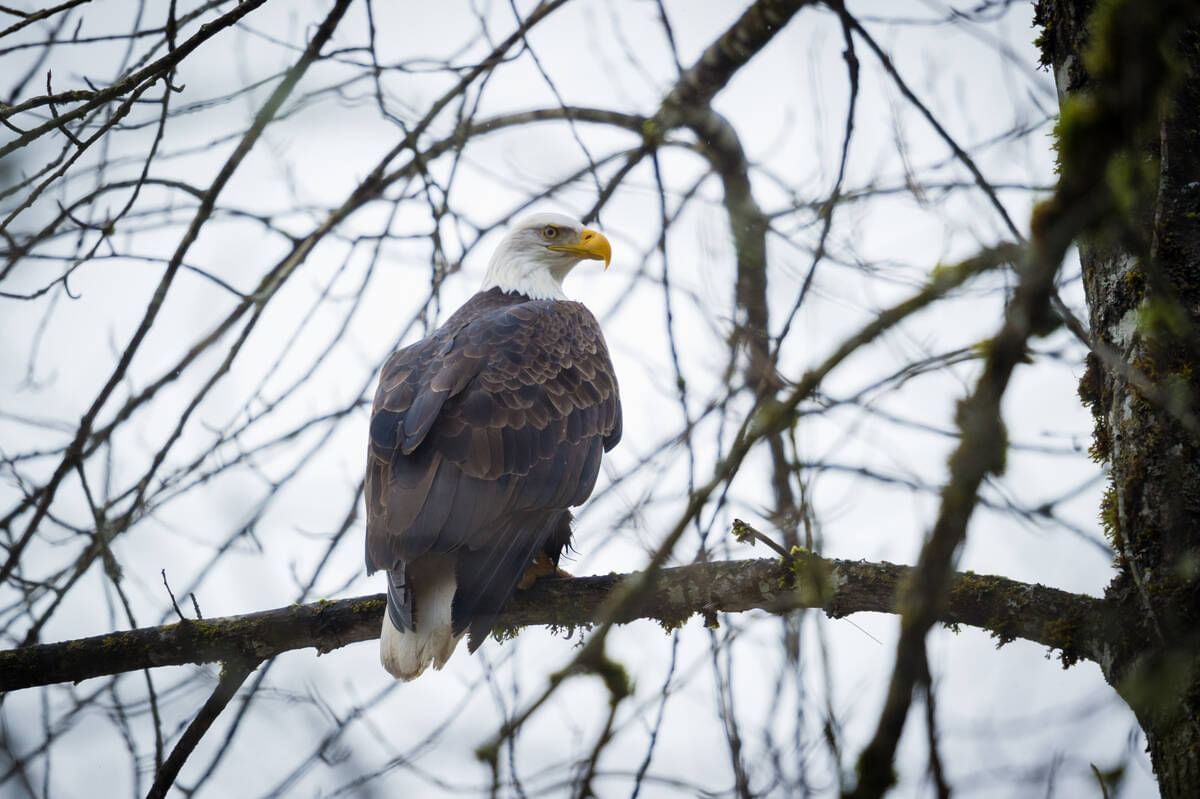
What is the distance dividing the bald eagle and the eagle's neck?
57cm

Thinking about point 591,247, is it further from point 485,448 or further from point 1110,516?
point 1110,516

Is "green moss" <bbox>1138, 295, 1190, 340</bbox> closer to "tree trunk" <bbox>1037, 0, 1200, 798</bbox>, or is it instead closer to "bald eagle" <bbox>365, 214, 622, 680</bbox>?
"tree trunk" <bbox>1037, 0, 1200, 798</bbox>

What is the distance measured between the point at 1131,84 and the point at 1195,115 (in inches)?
80.6

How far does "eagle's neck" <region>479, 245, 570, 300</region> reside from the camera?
6.16 m

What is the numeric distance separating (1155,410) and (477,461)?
2.48m

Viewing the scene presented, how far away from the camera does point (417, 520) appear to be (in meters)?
4.08

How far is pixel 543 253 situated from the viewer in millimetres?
6250

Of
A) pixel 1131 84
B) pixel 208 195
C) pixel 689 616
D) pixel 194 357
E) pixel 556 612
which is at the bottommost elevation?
pixel 1131 84

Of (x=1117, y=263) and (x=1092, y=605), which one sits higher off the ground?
(x=1117, y=263)

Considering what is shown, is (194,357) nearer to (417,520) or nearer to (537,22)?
(417,520)

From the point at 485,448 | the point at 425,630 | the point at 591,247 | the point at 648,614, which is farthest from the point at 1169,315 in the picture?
the point at 591,247

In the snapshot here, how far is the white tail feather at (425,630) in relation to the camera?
3887mm

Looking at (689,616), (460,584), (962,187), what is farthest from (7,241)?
(962,187)

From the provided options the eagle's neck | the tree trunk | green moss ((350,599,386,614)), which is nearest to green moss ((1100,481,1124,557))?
the tree trunk
